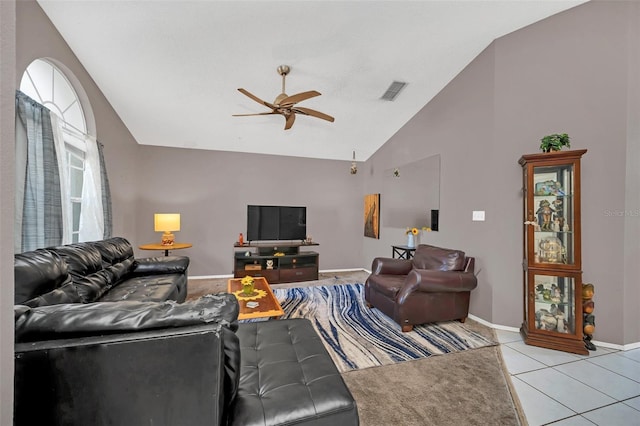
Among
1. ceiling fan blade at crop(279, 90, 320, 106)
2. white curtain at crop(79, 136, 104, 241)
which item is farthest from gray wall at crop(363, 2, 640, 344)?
white curtain at crop(79, 136, 104, 241)

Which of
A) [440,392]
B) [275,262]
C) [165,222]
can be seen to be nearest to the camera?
[440,392]

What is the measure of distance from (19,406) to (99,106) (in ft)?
11.9

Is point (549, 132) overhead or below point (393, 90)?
below

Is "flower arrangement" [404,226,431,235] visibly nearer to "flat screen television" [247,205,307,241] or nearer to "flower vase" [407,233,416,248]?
"flower vase" [407,233,416,248]

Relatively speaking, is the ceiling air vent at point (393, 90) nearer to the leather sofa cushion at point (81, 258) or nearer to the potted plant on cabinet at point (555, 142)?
the potted plant on cabinet at point (555, 142)

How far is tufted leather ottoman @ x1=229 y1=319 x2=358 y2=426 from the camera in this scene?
3.22 feet

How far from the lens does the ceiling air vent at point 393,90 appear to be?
3425 millimetres

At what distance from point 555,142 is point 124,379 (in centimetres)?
339

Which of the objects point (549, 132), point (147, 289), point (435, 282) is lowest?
point (147, 289)

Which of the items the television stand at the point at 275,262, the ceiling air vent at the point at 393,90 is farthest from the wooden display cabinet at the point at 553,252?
the television stand at the point at 275,262

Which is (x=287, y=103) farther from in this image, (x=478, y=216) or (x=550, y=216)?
(x=550, y=216)

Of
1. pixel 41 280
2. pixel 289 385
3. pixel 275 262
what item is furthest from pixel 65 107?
pixel 289 385

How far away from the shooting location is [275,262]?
477cm

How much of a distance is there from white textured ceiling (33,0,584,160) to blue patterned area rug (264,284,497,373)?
2.85 meters
